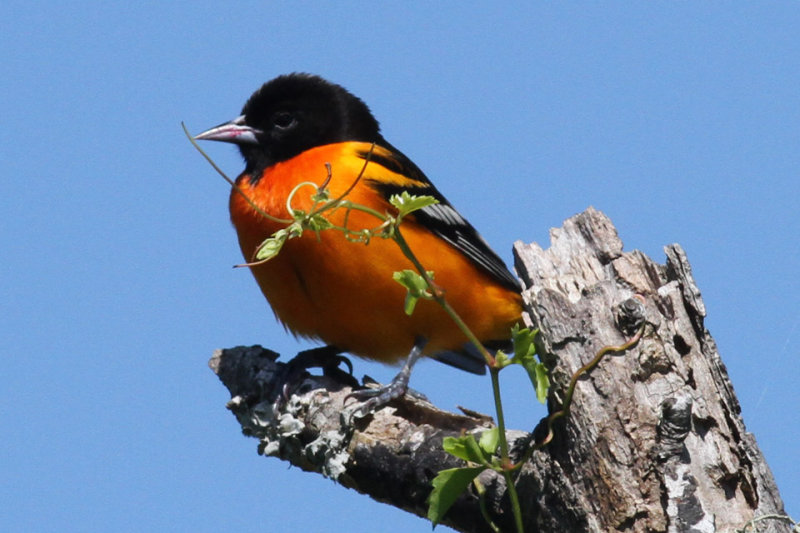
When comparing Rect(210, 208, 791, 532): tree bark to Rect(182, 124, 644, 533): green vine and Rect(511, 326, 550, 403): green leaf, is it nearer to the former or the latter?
Rect(182, 124, 644, 533): green vine

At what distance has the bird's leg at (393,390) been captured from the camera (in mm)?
5102

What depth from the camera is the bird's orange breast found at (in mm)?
5625

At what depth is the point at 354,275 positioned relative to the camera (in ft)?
18.5

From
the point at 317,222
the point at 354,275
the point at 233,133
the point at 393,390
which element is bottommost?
the point at 317,222

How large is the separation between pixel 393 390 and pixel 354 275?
2.24ft

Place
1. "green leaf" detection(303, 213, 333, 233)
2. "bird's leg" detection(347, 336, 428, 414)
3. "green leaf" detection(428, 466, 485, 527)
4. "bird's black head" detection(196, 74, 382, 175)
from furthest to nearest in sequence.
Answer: "bird's black head" detection(196, 74, 382, 175), "bird's leg" detection(347, 336, 428, 414), "green leaf" detection(428, 466, 485, 527), "green leaf" detection(303, 213, 333, 233)

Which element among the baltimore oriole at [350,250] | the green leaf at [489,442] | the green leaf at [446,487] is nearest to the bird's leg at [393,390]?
the baltimore oriole at [350,250]

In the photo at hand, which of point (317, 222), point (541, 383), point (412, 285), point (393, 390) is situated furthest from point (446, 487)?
point (393, 390)

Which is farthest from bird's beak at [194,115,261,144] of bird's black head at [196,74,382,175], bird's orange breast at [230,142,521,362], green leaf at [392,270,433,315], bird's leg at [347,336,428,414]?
green leaf at [392,270,433,315]

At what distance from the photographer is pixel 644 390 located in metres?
3.49

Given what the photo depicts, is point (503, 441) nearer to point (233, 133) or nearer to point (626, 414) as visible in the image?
point (626, 414)

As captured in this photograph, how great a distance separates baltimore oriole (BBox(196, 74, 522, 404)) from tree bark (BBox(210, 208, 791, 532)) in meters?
1.63

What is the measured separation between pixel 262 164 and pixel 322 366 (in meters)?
1.40

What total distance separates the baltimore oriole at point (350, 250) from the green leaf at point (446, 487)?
161cm
